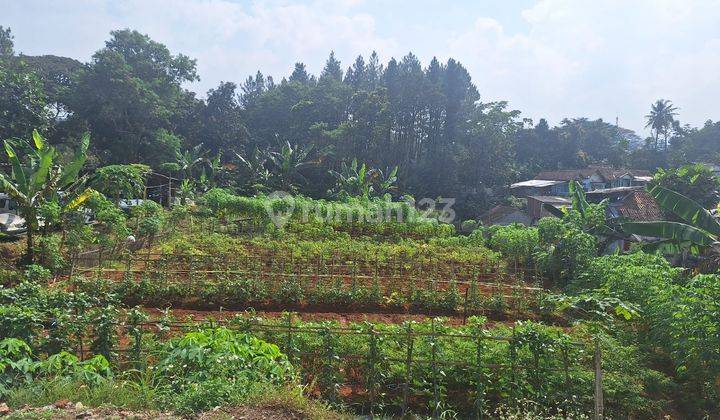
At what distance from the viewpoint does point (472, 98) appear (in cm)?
3222

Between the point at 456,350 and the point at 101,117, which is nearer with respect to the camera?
the point at 456,350

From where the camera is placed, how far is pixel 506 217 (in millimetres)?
25672

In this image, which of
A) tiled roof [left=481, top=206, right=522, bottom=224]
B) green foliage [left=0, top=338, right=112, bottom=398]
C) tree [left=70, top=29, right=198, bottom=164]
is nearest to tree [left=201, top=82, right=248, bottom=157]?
tree [left=70, top=29, right=198, bottom=164]

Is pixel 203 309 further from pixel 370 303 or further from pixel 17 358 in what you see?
pixel 17 358

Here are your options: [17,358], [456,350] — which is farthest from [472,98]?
[17,358]

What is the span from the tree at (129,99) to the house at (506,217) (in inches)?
721

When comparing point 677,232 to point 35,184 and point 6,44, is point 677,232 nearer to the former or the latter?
point 35,184

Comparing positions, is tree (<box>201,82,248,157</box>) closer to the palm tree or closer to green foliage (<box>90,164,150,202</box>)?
green foliage (<box>90,164,150,202</box>)

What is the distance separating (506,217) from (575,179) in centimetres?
1203

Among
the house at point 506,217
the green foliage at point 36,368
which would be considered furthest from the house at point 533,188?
the green foliage at point 36,368

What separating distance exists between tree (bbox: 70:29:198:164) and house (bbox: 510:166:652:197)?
23.6 m

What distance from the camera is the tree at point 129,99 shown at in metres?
25.9

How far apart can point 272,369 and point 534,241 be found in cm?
1216

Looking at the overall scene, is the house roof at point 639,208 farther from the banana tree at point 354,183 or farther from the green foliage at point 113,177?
the green foliage at point 113,177
